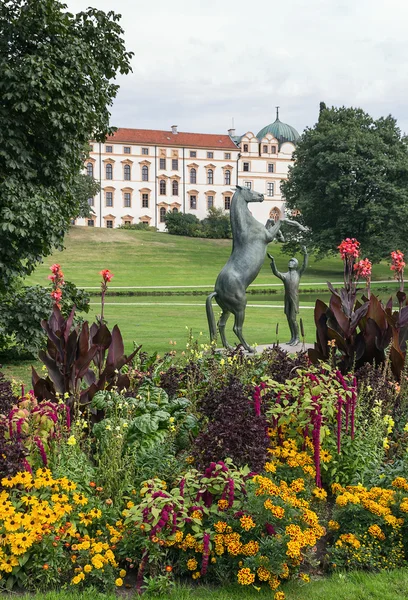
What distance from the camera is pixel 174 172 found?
86.1 meters

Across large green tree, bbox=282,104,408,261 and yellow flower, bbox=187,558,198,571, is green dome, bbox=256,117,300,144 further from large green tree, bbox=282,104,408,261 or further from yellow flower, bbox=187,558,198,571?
yellow flower, bbox=187,558,198,571

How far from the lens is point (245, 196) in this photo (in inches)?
371

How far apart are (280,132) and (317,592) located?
301ft

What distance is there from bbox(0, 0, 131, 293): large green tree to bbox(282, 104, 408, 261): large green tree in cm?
3162

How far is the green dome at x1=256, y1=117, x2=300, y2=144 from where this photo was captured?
90688mm

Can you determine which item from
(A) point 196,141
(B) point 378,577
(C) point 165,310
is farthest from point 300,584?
(A) point 196,141

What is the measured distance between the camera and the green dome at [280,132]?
298ft

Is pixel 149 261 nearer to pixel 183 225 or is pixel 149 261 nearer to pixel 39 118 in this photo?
pixel 183 225

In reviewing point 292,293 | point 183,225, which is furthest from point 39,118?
point 183,225

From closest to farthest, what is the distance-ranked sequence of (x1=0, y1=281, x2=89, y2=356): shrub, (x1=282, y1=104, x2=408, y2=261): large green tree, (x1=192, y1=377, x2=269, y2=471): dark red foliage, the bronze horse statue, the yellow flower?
the yellow flower < (x1=192, y1=377, x2=269, y2=471): dark red foliage < the bronze horse statue < (x1=0, y1=281, x2=89, y2=356): shrub < (x1=282, y1=104, x2=408, y2=261): large green tree

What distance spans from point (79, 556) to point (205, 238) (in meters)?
63.0

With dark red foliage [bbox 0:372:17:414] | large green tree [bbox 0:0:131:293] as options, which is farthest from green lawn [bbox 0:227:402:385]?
dark red foliage [bbox 0:372:17:414]

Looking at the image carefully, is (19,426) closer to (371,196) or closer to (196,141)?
(371,196)

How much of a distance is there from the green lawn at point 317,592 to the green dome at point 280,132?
296 feet
